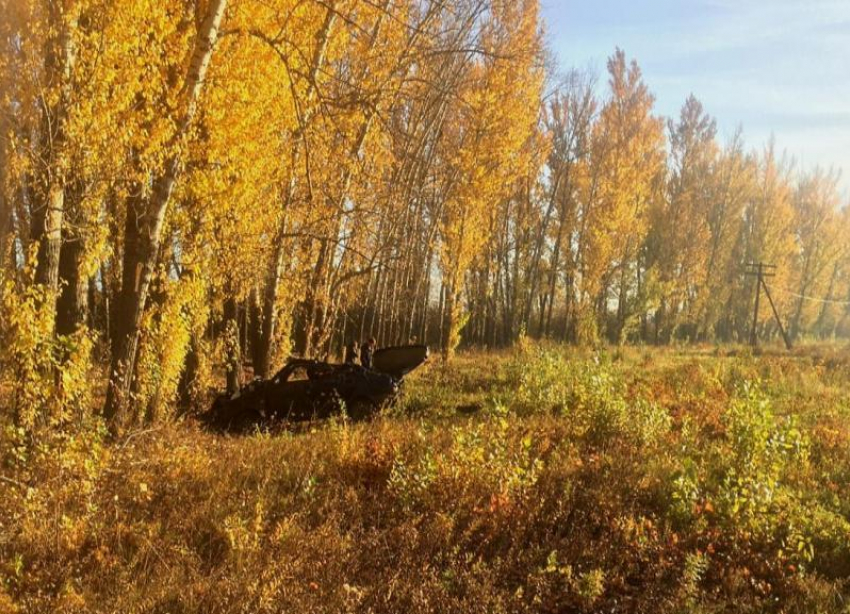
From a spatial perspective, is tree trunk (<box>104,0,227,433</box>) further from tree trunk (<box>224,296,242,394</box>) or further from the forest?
tree trunk (<box>224,296,242,394</box>)

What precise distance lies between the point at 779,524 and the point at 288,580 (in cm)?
403

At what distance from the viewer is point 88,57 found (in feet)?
23.1

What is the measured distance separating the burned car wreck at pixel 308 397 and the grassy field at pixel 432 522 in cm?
198

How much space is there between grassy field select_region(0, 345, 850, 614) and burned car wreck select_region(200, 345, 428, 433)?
6.49ft

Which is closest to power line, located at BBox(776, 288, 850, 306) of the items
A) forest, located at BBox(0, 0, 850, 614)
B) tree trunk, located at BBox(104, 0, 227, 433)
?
forest, located at BBox(0, 0, 850, 614)

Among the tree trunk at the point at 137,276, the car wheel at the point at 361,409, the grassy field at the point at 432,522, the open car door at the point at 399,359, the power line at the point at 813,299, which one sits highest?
the power line at the point at 813,299

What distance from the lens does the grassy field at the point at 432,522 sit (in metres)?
4.18

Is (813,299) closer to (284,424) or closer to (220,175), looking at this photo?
(284,424)

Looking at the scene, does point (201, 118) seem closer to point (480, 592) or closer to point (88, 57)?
point (88, 57)

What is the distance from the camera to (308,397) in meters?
9.38

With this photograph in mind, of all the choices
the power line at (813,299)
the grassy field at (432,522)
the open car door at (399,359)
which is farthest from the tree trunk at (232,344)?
the power line at (813,299)

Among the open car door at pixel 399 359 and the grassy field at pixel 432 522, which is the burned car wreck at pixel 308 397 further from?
the grassy field at pixel 432 522

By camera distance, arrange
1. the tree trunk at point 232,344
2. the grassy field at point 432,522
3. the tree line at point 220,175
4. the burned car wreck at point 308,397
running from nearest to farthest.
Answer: the grassy field at point 432,522, the tree line at point 220,175, the burned car wreck at point 308,397, the tree trunk at point 232,344

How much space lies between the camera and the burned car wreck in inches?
365
